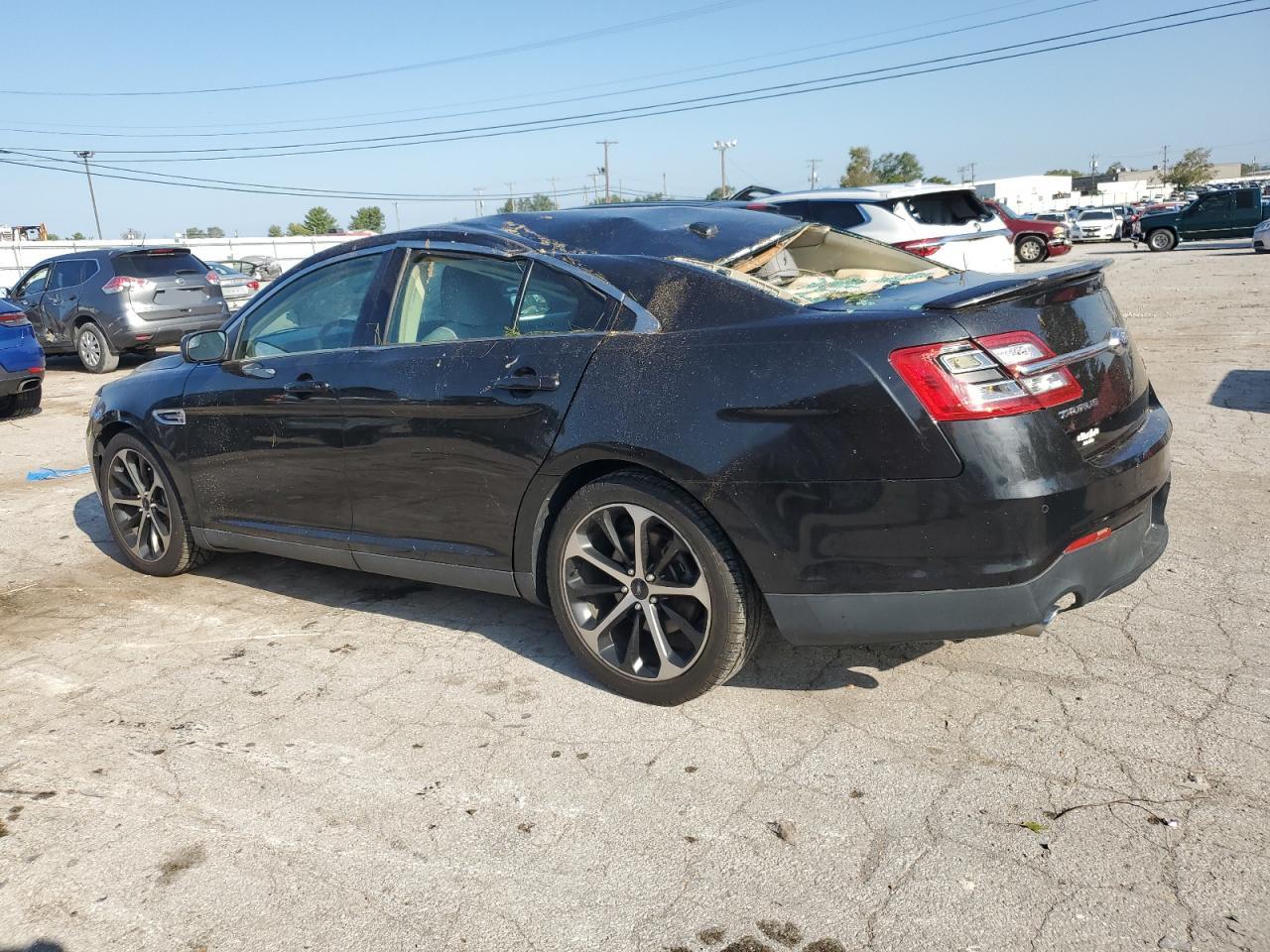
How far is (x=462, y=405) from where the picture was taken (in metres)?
3.85

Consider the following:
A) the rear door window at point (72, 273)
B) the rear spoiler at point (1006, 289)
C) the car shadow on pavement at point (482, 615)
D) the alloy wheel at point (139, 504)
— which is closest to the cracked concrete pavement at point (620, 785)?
the car shadow on pavement at point (482, 615)

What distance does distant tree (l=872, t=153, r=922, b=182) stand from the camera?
11856 cm

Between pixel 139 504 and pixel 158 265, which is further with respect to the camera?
pixel 158 265

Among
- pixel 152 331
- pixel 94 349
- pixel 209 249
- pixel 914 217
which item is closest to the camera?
pixel 914 217

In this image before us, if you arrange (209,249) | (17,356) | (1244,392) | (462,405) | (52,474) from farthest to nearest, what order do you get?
(209,249), (17,356), (1244,392), (52,474), (462,405)

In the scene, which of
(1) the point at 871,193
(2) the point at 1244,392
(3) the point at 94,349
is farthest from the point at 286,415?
(3) the point at 94,349

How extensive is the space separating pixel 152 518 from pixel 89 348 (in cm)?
1119

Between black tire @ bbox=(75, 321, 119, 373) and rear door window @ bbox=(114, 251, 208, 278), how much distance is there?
0.92m

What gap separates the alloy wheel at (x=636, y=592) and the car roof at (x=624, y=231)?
3.15 ft

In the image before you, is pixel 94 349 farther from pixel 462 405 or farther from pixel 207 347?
pixel 462 405

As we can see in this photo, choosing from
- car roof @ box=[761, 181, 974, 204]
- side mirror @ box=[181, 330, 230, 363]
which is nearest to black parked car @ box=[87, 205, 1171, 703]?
side mirror @ box=[181, 330, 230, 363]

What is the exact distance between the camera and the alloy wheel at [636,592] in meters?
3.44

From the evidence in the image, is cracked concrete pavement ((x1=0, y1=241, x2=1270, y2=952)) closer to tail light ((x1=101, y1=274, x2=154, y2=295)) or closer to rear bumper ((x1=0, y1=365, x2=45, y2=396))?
rear bumper ((x1=0, y1=365, x2=45, y2=396))

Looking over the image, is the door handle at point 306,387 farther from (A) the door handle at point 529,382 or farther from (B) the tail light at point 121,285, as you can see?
(B) the tail light at point 121,285
